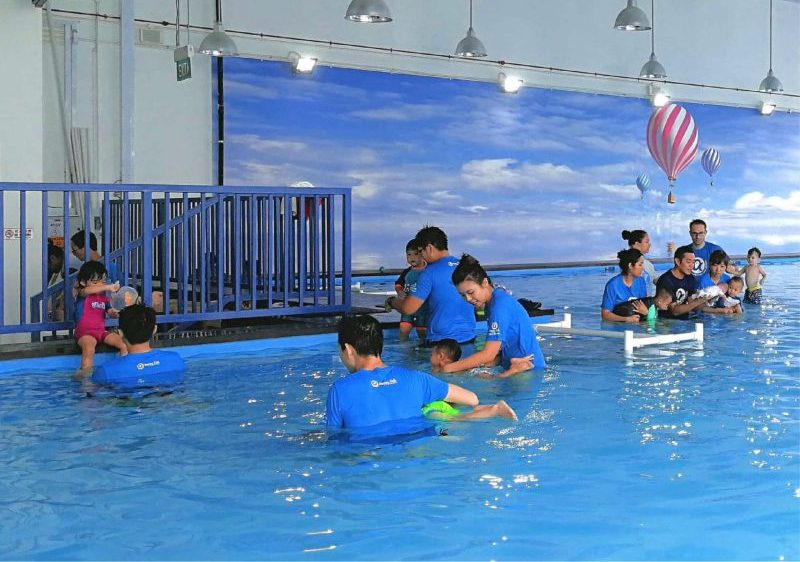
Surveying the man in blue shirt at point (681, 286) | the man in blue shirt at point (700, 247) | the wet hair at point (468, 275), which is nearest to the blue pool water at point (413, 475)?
the wet hair at point (468, 275)

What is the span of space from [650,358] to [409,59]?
12.4m

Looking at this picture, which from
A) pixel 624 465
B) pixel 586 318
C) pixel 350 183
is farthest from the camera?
pixel 350 183

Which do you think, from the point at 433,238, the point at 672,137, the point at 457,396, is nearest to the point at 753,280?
the point at 433,238

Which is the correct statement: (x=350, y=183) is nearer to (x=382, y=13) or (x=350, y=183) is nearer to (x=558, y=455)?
(x=382, y=13)

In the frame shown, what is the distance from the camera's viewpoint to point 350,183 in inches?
769

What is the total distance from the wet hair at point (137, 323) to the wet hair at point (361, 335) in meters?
2.57

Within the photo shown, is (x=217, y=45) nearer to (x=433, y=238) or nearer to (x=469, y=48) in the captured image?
(x=469, y=48)

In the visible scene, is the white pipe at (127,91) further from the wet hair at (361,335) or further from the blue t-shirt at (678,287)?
the wet hair at (361,335)

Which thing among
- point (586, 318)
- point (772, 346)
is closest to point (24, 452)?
point (772, 346)

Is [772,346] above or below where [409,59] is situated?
below

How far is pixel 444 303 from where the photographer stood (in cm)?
865

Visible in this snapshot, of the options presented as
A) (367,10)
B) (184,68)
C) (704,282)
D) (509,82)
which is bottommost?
(704,282)

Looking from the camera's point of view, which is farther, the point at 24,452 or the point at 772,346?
the point at 772,346

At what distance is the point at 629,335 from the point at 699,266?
3.51 metres
